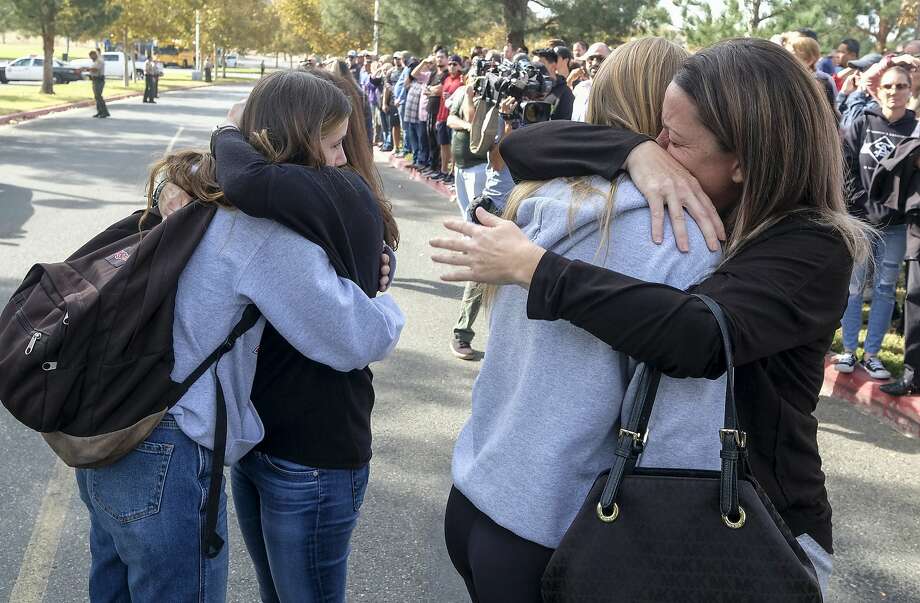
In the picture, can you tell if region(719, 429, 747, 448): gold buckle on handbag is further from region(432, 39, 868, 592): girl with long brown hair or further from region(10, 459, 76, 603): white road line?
region(10, 459, 76, 603): white road line

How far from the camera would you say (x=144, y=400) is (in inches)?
71.0

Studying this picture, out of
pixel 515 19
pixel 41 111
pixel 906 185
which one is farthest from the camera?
pixel 515 19

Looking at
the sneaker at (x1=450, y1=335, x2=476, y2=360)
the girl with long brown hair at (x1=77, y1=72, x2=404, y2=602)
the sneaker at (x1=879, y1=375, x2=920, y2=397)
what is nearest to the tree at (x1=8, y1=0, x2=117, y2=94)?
the sneaker at (x1=450, y1=335, x2=476, y2=360)

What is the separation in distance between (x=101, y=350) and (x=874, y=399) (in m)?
4.82

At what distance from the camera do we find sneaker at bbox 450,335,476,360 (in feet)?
19.3

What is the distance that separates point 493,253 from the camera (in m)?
1.50

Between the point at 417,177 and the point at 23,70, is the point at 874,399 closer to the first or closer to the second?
the point at 417,177

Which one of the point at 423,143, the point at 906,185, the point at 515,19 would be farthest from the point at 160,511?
the point at 515,19

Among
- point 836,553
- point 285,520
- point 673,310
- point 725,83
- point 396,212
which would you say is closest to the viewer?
point 673,310

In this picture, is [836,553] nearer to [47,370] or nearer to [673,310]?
[673,310]

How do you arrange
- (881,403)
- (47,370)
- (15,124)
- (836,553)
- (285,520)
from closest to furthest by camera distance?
(47,370), (285,520), (836,553), (881,403), (15,124)

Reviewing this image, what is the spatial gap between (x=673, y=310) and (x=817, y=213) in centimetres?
35

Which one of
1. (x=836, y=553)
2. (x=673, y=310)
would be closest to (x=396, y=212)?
(x=836, y=553)

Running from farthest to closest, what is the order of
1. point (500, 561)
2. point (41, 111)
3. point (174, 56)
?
point (174, 56), point (41, 111), point (500, 561)
